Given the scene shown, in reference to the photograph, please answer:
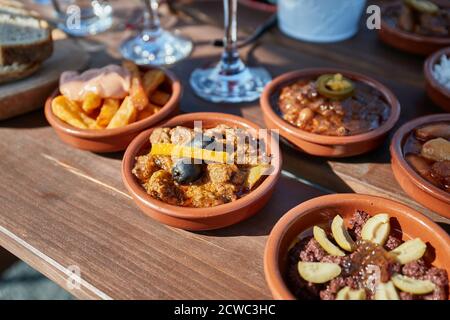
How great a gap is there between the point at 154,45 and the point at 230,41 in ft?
1.37

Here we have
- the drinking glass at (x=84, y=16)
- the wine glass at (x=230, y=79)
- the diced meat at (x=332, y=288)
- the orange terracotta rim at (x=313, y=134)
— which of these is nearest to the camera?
the diced meat at (x=332, y=288)

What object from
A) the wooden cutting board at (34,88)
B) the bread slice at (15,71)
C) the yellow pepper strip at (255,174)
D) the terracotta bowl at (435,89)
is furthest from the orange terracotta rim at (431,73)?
the bread slice at (15,71)

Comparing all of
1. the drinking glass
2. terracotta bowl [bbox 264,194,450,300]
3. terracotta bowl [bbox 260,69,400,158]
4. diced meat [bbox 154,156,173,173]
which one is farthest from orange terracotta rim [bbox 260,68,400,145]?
the drinking glass

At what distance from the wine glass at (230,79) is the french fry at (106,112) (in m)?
0.35

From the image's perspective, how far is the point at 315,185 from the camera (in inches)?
49.1

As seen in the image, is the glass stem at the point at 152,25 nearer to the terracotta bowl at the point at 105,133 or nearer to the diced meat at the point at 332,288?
the terracotta bowl at the point at 105,133

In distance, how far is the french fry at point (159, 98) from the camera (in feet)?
4.50

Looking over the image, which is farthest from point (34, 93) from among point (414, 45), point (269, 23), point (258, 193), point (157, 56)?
point (414, 45)

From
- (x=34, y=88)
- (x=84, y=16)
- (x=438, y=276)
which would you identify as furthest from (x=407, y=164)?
(x=84, y=16)

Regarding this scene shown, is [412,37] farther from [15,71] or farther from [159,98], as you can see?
[15,71]

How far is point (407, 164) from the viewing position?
108cm

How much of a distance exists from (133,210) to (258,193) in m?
0.34

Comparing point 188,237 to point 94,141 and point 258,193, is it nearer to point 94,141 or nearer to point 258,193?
point 258,193
